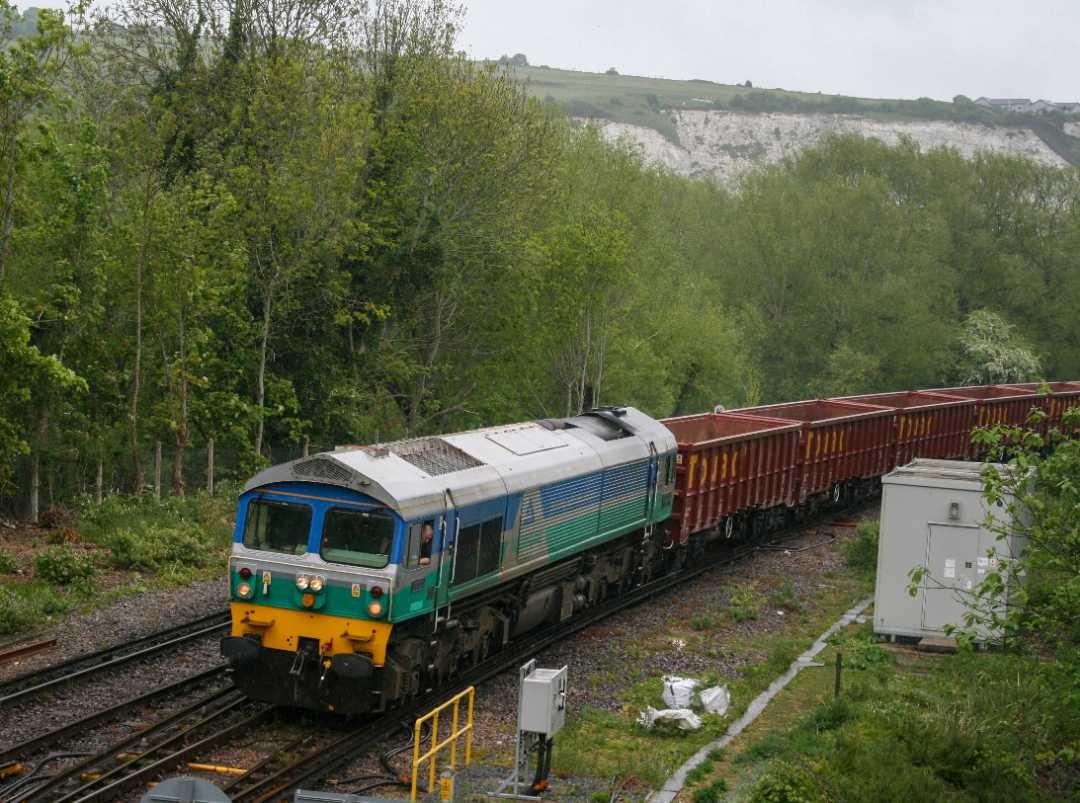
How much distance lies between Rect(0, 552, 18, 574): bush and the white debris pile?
38.0 feet

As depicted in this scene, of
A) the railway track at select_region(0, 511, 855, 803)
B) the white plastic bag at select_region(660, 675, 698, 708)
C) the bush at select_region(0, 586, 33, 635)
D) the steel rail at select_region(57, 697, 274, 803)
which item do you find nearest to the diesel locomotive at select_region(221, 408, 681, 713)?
the railway track at select_region(0, 511, 855, 803)

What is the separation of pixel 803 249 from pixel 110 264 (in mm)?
45589

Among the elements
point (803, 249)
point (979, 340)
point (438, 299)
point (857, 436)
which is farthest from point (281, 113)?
point (979, 340)

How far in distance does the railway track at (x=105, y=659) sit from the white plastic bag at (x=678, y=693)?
6883 millimetres

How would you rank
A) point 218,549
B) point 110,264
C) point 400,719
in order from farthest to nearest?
1. point 110,264
2. point 218,549
3. point 400,719

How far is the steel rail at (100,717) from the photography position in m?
13.1

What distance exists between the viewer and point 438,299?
40531 millimetres

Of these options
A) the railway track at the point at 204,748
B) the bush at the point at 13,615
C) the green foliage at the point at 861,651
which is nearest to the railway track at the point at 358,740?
the railway track at the point at 204,748

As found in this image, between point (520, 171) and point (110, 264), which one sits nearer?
point (110, 264)

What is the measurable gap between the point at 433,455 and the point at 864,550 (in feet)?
44.2

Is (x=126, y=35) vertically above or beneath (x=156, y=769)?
above

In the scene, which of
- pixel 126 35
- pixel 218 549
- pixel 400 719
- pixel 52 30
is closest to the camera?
pixel 400 719

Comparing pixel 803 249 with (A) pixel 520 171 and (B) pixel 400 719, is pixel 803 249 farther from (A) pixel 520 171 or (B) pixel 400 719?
(B) pixel 400 719

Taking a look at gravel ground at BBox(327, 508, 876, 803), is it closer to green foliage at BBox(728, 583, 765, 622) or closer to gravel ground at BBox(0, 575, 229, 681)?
green foliage at BBox(728, 583, 765, 622)
